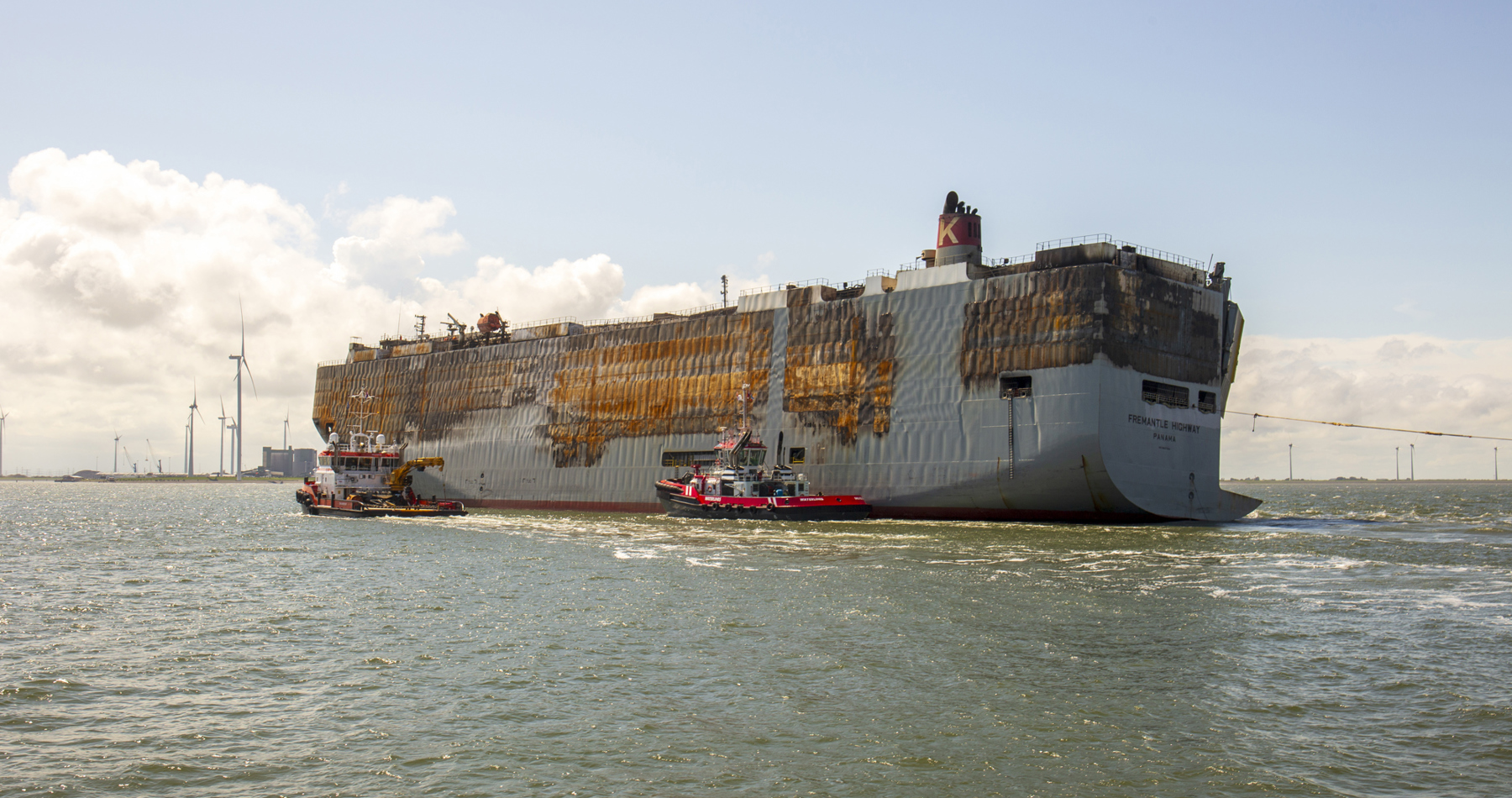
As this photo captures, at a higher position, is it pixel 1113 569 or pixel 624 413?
pixel 624 413

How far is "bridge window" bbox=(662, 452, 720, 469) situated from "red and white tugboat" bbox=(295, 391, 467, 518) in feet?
47.9

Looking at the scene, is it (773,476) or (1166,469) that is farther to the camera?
(773,476)

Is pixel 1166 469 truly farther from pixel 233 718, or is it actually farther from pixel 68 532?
pixel 68 532

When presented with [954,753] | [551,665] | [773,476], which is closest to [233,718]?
[551,665]

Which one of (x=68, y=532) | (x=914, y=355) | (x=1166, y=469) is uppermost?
(x=914, y=355)

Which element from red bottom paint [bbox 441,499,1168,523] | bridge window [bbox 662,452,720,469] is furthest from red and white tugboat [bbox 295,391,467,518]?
red bottom paint [bbox 441,499,1168,523]

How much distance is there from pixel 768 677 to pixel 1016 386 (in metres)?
41.0

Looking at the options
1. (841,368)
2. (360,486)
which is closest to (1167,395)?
(841,368)

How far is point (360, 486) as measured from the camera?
7194 cm

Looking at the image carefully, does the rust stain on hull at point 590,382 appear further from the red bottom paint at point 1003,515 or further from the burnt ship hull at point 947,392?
the red bottom paint at point 1003,515

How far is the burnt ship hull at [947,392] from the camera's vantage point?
53.0 m

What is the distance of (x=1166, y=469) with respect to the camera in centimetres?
5409

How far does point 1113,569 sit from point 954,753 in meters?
21.2

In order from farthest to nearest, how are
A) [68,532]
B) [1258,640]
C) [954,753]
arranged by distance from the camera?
[68,532] → [1258,640] → [954,753]
